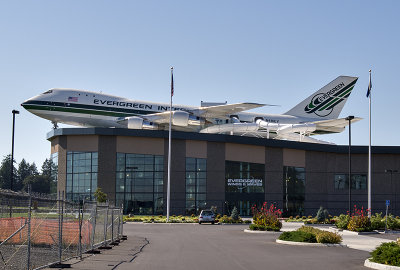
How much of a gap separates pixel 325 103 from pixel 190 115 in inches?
989

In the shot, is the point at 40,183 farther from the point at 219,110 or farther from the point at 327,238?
the point at 327,238

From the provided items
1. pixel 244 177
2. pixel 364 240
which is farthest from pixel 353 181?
pixel 364 240

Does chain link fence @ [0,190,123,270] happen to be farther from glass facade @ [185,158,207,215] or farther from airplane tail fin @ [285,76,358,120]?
airplane tail fin @ [285,76,358,120]

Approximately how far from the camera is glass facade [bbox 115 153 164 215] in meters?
64.9

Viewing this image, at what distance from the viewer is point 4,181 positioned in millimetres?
158000

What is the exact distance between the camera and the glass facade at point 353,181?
7025 cm

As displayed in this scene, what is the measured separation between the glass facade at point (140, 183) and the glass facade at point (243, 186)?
8195 millimetres

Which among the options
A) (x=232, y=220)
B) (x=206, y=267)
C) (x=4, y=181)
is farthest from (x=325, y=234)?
(x=4, y=181)

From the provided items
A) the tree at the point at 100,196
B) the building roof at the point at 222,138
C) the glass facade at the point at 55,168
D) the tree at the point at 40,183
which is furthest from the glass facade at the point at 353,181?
the tree at the point at 40,183

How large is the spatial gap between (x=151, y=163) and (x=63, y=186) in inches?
426

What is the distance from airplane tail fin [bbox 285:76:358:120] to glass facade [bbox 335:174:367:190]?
1397 centimetres

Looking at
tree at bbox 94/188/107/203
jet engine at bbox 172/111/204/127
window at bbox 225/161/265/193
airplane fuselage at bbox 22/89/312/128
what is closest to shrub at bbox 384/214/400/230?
window at bbox 225/161/265/193

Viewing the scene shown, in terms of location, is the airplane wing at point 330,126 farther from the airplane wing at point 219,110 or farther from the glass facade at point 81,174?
the glass facade at point 81,174

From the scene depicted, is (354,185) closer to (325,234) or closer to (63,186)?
(63,186)
